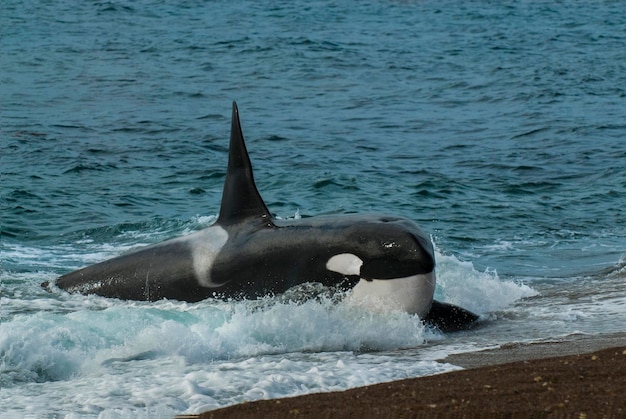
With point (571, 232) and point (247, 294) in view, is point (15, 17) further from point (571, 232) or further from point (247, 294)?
point (247, 294)

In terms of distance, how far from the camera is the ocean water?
33.8ft

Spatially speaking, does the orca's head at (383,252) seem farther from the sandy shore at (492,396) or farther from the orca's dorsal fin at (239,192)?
the sandy shore at (492,396)

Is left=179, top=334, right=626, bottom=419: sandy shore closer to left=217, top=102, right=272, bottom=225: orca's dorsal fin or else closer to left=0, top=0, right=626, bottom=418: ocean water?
left=0, top=0, right=626, bottom=418: ocean water

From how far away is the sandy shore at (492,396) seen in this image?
7672 mm

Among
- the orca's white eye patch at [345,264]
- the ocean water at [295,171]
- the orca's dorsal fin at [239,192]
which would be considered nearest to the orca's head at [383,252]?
the orca's white eye patch at [345,264]

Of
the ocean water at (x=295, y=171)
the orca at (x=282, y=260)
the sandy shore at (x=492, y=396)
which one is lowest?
the ocean water at (x=295, y=171)

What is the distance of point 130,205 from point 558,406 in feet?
42.1

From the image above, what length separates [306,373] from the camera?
948 cm

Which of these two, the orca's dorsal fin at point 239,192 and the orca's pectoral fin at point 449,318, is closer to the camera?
the orca's pectoral fin at point 449,318

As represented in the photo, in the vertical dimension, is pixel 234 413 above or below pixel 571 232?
above

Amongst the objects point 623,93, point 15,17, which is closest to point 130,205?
point 623,93

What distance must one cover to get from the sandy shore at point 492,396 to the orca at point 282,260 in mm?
1993

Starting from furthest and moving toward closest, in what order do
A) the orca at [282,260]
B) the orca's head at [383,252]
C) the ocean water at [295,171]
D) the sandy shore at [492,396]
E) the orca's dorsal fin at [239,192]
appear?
1. the orca's dorsal fin at [239,192]
2. the orca at [282,260]
3. the orca's head at [383,252]
4. the ocean water at [295,171]
5. the sandy shore at [492,396]

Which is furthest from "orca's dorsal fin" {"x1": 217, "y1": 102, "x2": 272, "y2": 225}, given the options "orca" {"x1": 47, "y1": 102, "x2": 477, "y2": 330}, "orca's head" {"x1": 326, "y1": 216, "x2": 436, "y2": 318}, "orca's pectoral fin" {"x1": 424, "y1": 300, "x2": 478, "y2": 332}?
"orca's pectoral fin" {"x1": 424, "y1": 300, "x2": 478, "y2": 332}
